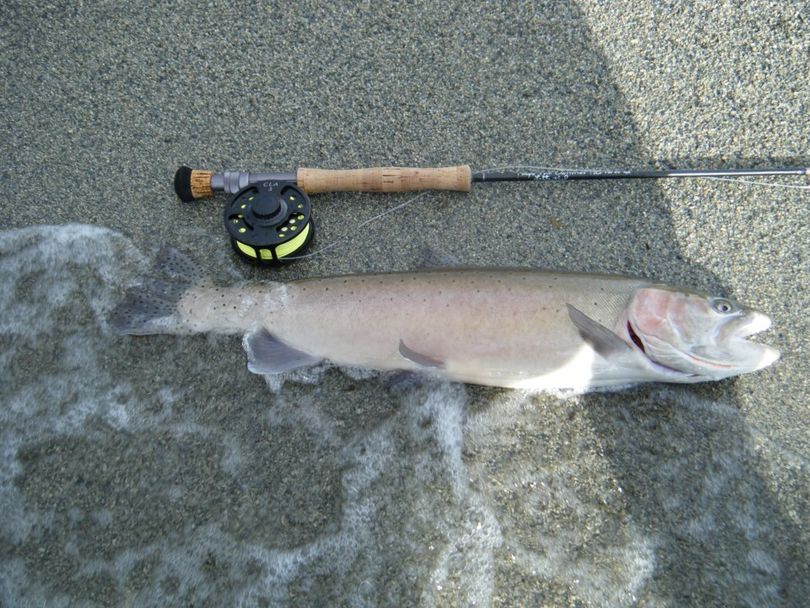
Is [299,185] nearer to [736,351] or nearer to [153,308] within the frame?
[153,308]

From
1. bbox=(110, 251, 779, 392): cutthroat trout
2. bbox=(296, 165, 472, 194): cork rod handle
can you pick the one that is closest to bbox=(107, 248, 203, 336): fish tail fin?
bbox=(110, 251, 779, 392): cutthroat trout

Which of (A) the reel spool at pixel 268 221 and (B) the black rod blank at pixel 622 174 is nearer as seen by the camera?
(A) the reel spool at pixel 268 221

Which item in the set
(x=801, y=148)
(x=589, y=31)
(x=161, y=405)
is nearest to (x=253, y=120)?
(x=161, y=405)

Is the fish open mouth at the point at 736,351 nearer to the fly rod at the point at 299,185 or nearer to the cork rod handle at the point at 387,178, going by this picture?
the fly rod at the point at 299,185

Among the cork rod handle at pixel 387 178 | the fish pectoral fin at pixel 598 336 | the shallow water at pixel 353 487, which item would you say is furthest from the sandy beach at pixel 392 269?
the fish pectoral fin at pixel 598 336

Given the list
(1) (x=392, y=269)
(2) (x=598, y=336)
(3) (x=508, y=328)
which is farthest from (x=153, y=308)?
(2) (x=598, y=336)

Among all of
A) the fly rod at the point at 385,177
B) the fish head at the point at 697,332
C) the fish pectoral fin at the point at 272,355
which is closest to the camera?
the fish head at the point at 697,332
